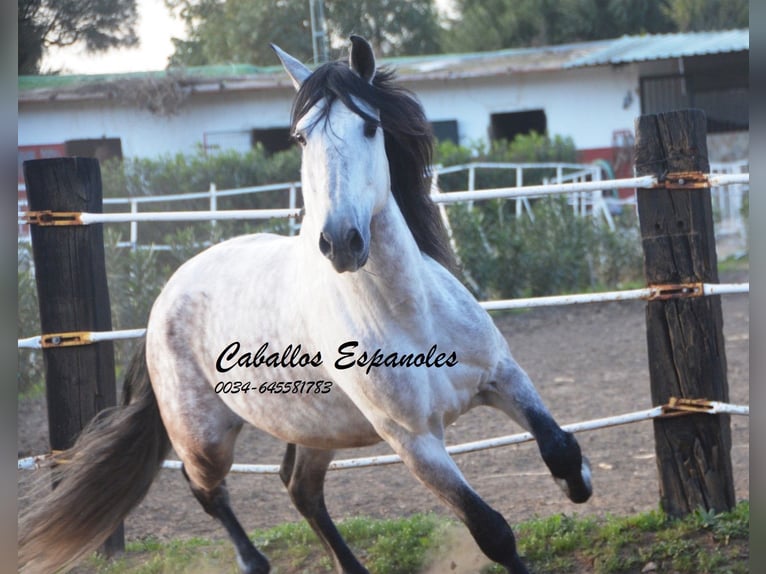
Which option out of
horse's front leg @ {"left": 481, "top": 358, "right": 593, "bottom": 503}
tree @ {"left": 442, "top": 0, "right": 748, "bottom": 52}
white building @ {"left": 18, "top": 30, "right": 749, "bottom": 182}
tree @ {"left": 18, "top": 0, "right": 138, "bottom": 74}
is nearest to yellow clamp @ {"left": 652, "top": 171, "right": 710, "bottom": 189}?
horse's front leg @ {"left": 481, "top": 358, "right": 593, "bottom": 503}

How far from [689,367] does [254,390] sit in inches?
66.9

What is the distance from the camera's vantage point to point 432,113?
1400 centimetres

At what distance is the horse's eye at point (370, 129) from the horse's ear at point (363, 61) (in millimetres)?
200

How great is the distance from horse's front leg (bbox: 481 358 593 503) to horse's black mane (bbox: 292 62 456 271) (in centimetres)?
47

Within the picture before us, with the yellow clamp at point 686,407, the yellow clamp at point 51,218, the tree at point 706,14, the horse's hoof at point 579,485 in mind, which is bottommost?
the horse's hoof at point 579,485

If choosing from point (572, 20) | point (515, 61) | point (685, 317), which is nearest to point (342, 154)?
point (685, 317)

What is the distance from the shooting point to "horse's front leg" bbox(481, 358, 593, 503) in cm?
264

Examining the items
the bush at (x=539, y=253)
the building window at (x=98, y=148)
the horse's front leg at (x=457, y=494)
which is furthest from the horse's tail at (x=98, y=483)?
the bush at (x=539, y=253)

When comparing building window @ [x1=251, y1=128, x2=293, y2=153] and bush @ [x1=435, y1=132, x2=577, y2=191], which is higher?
building window @ [x1=251, y1=128, x2=293, y2=153]

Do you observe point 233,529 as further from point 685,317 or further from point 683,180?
point 683,180

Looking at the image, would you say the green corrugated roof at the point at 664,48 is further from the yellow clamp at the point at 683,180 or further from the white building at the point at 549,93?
the yellow clamp at the point at 683,180

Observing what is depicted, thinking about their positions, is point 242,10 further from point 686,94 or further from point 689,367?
point 686,94

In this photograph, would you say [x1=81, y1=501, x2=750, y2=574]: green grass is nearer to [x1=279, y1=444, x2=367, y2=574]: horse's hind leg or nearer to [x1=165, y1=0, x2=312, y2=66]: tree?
[x1=279, y1=444, x2=367, y2=574]: horse's hind leg

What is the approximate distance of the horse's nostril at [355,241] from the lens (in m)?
2.10
